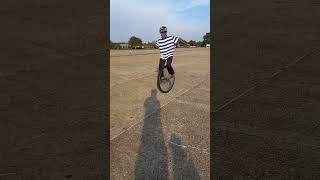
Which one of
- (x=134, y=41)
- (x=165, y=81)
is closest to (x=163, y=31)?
(x=165, y=81)

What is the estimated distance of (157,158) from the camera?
425 cm

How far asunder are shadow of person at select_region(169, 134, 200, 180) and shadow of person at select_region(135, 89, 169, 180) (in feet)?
0.36

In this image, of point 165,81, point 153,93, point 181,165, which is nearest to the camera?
point 181,165

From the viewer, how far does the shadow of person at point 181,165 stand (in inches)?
Result: 148

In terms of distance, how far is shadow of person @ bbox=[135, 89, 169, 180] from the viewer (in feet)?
12.6

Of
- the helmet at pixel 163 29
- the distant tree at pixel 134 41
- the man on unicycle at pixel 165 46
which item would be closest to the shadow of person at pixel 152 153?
the man on unicycle at pixel 165 46

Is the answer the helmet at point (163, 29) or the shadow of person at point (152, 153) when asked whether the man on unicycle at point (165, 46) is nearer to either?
the helmet at point (163, 29)

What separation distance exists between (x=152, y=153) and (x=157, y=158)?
7.4 inches

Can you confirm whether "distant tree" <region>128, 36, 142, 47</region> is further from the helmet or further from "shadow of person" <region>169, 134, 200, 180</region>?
"shadow of person" <region>169, 134, 200, 180</region>

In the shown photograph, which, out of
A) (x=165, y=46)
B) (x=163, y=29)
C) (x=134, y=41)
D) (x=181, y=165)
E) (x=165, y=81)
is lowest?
(x=181, y=165)
